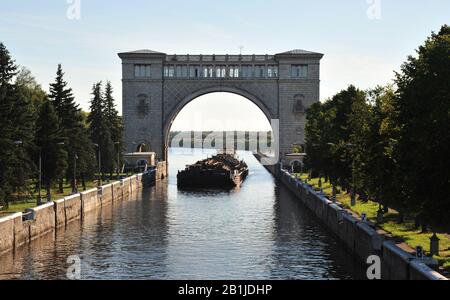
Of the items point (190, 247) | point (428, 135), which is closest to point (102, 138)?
point (190, 247)

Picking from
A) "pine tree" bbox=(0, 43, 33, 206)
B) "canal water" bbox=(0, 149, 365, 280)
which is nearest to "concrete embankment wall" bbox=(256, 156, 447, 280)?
"canal water" bbox=(0, 149, 365, 280)

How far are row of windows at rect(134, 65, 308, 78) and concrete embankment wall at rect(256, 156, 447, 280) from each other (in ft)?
168

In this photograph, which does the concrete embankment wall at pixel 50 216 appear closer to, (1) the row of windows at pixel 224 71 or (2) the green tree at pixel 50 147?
(2) the green tree at pixel 50 147

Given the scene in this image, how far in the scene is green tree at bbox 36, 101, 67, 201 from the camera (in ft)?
197

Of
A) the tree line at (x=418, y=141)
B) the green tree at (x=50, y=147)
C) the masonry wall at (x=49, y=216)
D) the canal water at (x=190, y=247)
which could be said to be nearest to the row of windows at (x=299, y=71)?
the masonry wall at (x=49, y=216)

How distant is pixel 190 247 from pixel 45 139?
23856 mm

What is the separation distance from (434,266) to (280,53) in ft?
287

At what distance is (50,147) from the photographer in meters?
60.2

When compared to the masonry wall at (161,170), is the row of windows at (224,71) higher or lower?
higher

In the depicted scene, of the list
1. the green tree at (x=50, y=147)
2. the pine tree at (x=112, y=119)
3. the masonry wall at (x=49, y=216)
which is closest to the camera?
the masonry wall at (x=49, y=216)

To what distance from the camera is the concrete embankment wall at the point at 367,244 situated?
2530cm

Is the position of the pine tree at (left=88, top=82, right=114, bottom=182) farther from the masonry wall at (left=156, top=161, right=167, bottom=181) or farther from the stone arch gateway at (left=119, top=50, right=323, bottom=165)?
the stone arch gateway at (left=119, top=50, right=323, bottom=165)

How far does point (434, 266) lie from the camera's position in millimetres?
25719
